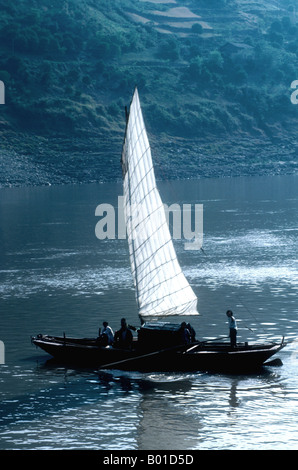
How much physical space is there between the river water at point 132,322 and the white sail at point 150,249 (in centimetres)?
437

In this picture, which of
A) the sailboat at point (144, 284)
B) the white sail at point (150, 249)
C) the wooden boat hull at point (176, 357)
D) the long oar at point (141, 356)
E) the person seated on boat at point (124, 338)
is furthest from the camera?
the white sail at point (150, 249)

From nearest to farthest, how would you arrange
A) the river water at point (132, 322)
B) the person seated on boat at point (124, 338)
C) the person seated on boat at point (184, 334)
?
the river water at point (132, 322)
the person seated on boat at point (184, 334)
the person seated on boat at point (124, 338)

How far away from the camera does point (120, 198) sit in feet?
567

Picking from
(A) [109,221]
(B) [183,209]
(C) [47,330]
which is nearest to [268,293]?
(C) [47,330]

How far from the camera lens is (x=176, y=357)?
143 feet

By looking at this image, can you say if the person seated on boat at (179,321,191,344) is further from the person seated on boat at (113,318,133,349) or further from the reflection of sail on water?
the person seated on boat at (113,318,133,349)

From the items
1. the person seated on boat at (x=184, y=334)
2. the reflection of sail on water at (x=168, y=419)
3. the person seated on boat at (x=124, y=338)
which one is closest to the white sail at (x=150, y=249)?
the person seated on boat at (x=124, y=338)

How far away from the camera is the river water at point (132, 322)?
3566 cm

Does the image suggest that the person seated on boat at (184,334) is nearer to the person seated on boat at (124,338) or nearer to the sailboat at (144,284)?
the sailboat at (144,284)

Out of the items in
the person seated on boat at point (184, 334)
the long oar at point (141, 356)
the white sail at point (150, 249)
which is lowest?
the long oar at point (141, 356)

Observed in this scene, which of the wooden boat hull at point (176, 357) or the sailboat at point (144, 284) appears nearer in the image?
the wooden boat hull at point (176, 357)

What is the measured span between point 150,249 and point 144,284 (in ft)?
6.24

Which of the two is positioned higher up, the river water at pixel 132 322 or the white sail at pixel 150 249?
the white sail at pixel 150 249

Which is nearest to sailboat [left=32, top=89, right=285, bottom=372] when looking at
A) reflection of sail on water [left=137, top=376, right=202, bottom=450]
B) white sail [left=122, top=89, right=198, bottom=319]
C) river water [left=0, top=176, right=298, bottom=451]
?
white sail [left=122, top=89, right=198, bottom=319]
